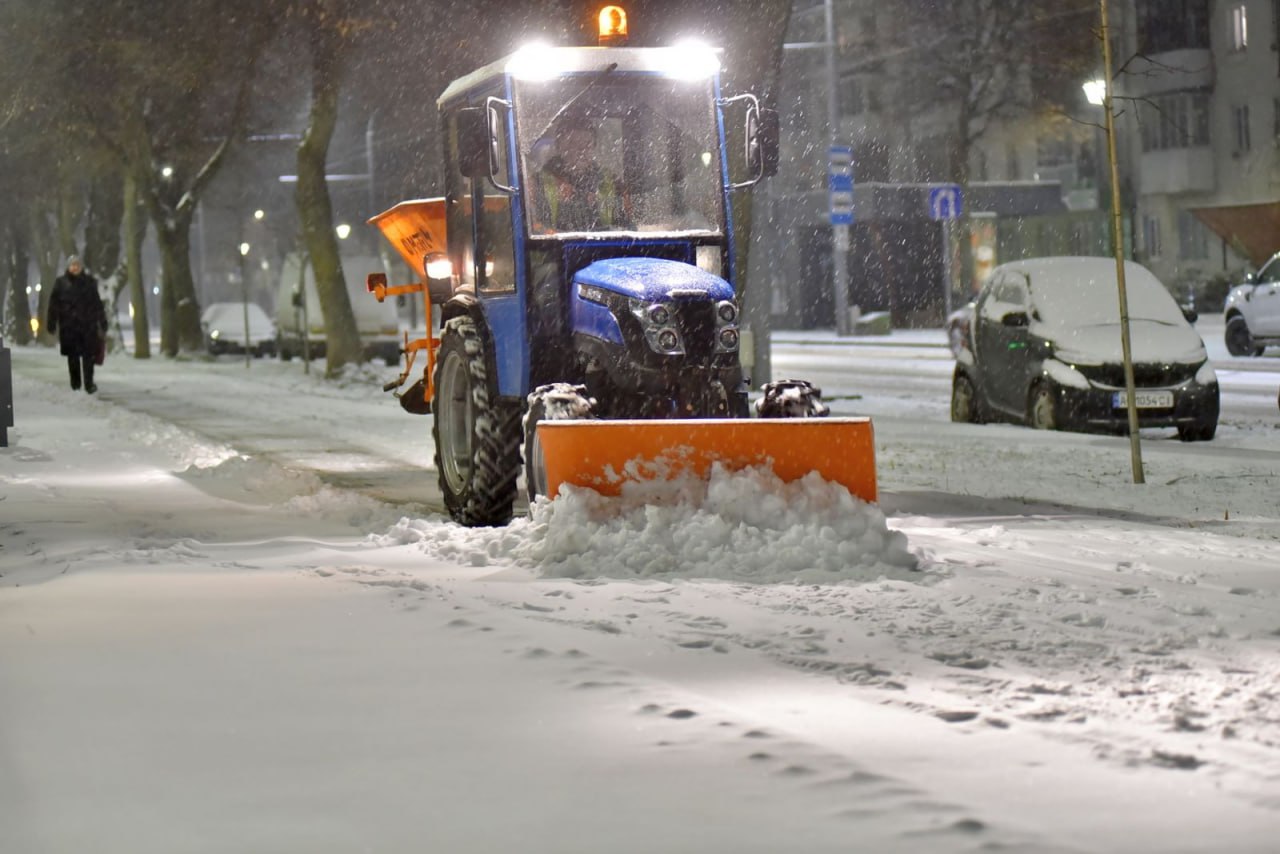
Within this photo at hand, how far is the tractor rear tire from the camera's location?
415 inches

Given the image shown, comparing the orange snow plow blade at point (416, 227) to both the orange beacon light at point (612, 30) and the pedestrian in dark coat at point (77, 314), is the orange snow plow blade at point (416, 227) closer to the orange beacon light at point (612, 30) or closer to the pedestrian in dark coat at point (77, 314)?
the orange beacon light at point (612, 30)

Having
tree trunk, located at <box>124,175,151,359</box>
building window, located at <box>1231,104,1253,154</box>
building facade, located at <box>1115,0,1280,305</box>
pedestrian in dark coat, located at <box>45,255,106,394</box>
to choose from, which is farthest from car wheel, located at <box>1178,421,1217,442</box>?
building window, located at <box>1231,104,1253,154</box>

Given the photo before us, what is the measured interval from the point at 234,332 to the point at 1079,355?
37.2 m

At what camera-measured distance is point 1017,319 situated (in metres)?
16.9

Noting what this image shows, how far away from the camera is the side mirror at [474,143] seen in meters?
9.96

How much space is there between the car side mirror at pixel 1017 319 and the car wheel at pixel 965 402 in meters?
1.08

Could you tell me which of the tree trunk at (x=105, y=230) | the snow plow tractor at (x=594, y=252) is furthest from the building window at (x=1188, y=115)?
the snow plow tractor at (x=594, y=252)

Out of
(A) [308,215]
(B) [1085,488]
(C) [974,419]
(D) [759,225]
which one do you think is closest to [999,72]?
(A) [308,215]

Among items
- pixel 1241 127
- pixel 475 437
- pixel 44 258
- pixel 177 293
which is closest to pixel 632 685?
pixel 475 437

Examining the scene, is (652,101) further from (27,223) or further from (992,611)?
(27,223)

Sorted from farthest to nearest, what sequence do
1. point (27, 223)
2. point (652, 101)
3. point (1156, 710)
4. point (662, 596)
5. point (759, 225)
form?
point (27, 223) → point (759, 225) → point (652, 101) → point (662, 596) → point (1156, 710)

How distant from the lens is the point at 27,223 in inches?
2579

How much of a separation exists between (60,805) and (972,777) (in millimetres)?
2267

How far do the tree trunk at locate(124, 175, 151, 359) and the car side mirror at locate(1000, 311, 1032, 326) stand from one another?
1201 inches
